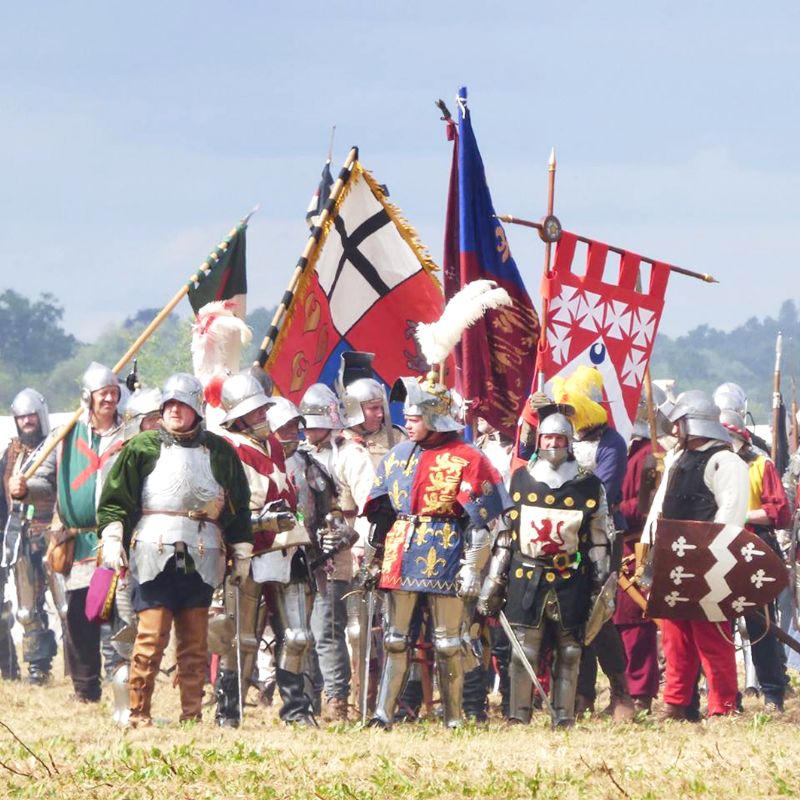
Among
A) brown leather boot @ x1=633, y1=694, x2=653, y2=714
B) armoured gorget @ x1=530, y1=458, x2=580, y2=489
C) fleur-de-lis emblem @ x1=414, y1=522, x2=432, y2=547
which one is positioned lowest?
brown leather boot @ x1=633, y1=694, x2=653, y2=714

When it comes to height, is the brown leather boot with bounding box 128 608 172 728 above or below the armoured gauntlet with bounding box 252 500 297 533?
below

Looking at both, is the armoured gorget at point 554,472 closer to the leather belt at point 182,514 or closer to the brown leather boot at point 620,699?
the brown leather boot at point 620,699

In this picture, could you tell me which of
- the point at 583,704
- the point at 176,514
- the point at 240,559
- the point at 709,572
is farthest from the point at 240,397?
the point at 583,704

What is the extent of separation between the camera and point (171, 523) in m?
11.5

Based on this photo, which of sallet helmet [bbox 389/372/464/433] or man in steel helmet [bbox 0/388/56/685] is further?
man in steel helmet [bbox 0/388/56/685]

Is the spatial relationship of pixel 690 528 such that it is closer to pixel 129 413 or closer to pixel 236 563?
pixel 236 563

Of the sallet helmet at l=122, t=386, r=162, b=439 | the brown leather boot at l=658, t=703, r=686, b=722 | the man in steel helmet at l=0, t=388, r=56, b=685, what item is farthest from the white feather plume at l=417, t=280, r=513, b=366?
the man in steel helmet at l=0, t=388, r=56, b=685

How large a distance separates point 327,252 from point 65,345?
10590 cm

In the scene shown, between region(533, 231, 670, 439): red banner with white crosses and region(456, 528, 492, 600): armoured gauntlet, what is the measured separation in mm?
2125

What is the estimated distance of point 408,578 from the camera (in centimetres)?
1199

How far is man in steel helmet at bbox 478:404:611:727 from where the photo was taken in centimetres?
1220

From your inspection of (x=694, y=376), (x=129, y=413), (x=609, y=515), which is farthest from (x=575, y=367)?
(x=694, y=376)

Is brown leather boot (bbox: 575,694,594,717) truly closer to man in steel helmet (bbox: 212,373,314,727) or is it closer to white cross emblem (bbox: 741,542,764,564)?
white cross emblem (bbox: 741,542,764,564)

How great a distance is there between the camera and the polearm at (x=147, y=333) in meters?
13.9
